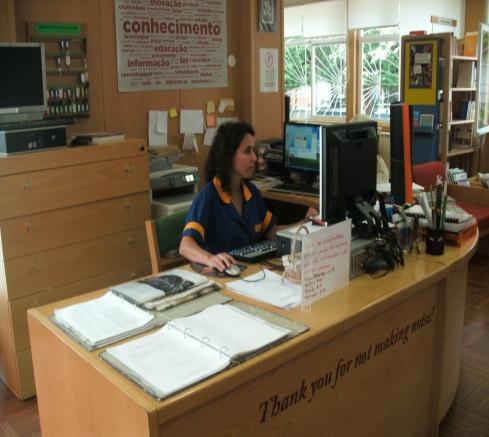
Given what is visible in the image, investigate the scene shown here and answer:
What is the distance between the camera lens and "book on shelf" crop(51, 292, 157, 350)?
1436mm

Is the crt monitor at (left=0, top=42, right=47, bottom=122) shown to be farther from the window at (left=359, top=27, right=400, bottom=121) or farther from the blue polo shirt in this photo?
the window at (left=359, top=27, right=400, bottom=121)

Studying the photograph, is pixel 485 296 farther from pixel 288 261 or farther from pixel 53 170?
pixel 53 170

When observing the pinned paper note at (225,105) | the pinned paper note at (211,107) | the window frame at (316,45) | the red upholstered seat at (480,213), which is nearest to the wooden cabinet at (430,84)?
the red upholstered seat at (480,213)

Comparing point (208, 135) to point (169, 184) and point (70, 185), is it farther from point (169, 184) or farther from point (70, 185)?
point (70, 185)

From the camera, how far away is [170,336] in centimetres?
143

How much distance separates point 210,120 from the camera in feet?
12.6

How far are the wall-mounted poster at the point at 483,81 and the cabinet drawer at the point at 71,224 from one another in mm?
3883

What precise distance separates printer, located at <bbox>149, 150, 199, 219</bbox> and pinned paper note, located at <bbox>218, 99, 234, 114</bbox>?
0.65 meters

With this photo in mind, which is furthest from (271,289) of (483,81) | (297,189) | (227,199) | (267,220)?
(483,81)

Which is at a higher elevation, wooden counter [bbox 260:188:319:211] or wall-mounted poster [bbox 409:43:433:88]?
wall-mounted poster [bbox 409:43:433:88]

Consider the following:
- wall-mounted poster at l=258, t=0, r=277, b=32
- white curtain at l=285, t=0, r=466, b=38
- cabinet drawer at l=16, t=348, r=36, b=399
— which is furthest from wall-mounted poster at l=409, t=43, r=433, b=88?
cabinet drawer at l=16, t=348, r=36, b=399

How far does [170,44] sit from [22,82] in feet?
3.85

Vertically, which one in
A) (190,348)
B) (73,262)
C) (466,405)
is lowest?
(466,405)

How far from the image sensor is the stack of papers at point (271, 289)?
1.68 meters
